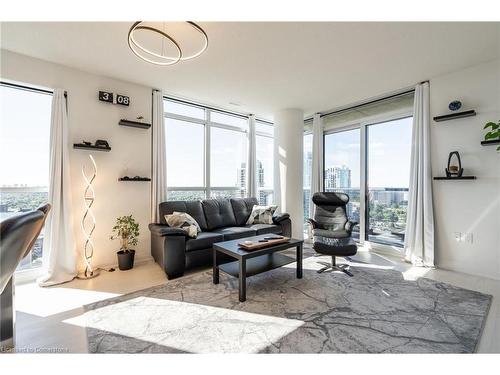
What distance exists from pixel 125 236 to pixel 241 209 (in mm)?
2006

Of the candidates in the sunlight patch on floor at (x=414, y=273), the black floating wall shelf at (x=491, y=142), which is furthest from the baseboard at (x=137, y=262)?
the black floating wall shelf at (x=491, y=142)

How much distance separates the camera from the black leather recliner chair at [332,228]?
115 inches

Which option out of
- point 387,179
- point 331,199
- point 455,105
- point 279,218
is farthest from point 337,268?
point 455,105

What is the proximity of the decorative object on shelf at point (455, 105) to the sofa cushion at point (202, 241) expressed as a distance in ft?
12.3

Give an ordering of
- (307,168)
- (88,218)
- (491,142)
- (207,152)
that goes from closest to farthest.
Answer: (491,142), (88,218), (207,152), (307,168)

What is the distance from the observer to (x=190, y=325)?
191cm

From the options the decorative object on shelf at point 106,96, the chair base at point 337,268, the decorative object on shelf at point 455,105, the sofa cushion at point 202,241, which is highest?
the decorative object on shelf at point 106,96

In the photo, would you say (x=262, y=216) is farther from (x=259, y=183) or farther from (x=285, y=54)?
(x=285, y=54)

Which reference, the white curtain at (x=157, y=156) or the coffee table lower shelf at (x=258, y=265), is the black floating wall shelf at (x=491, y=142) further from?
the white curtain at (x=157, y=156)

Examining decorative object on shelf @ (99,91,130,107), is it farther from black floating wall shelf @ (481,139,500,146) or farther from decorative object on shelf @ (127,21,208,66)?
black floating wall shelf @ (481,139,500,146)

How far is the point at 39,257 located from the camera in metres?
2.99
